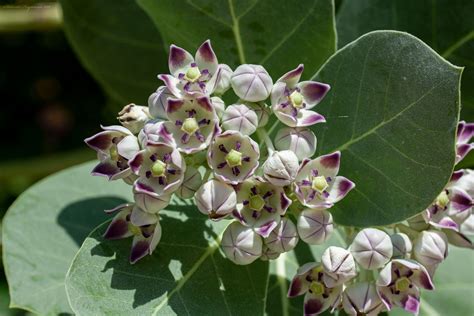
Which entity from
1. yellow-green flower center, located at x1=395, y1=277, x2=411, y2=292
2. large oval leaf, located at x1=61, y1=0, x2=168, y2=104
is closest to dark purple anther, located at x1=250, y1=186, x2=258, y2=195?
yellow-green flower center, located at x1=395, y1=277, x2=411, y2=292

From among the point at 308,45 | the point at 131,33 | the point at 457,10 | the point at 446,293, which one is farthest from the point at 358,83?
the point at 131,33

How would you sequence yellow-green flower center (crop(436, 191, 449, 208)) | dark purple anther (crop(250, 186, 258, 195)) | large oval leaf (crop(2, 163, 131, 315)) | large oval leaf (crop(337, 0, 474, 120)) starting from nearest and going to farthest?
dark purple anther (crop(250, 186, 258, 195)) < yellow-green flower center (crop(436, 191, 449, 208)) < large oval leaf (crop(337, 0, 474, 120)) < large oval leaf (crop(2, 163, 131, 315))

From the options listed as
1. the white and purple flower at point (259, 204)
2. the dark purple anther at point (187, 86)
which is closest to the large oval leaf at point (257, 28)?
the dark purple anther at point (187, 86)

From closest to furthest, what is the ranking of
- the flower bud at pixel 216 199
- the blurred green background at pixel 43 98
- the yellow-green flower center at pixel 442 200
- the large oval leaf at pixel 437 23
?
1. the flower bud at pixel 216 199
2. the yellow-green flower center at pixel 442 200
3. the large oval leaf at pixel 437 23
4. the blurred green background at pixel 43 98

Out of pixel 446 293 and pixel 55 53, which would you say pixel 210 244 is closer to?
pixel 446 293

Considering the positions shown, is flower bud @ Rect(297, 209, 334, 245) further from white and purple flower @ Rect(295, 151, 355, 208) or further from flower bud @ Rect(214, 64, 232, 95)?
flower bud @ Rect(214, 64, 232, 95)

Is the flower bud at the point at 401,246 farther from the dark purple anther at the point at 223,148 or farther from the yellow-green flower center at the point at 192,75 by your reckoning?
the yellow-green flower center at the point at 192,75

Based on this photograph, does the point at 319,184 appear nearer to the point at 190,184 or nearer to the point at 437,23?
the point at 190,184

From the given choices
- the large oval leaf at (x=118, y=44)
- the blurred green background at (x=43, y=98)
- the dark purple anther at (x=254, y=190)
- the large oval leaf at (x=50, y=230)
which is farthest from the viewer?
the blurred green background at (x=43, y=98)
